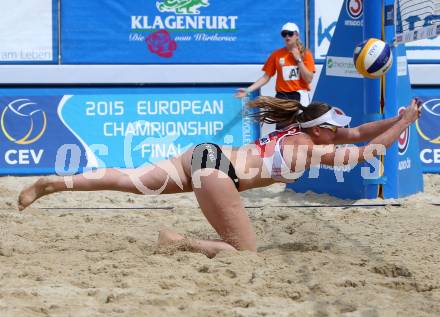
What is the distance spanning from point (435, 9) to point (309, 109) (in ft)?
10.5

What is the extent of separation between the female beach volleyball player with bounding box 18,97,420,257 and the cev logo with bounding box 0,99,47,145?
16.2 ft

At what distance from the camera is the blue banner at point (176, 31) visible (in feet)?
33.1

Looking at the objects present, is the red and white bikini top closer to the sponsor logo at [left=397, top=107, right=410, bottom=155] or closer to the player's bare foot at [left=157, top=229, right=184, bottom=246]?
the player's bare foot at [left=157, top=229, right=184, bottom=246]

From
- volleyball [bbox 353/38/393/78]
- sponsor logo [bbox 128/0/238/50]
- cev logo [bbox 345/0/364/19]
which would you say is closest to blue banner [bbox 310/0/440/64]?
sponsor logo [bbox 128/0/238/50]

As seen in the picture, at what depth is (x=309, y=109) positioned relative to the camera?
16.8ft

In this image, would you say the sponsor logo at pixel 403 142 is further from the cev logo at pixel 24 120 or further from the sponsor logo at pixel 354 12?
the cev logo at pixel 24 120

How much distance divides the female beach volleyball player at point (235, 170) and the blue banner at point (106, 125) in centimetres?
491

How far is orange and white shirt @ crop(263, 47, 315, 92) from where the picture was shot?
9.39 meters

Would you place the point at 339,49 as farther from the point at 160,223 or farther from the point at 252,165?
the point at 252,165

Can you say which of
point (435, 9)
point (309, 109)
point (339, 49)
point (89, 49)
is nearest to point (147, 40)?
point (89, 49)

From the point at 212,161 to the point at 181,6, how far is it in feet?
18.2

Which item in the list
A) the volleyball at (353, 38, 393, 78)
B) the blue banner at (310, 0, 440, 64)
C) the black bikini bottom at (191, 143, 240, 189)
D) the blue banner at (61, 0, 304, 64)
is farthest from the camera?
the blue banner at (310, 0, 440, 64)

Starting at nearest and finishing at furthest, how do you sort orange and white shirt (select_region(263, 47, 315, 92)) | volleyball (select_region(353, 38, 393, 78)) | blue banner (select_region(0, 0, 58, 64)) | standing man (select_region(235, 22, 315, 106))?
1. volleyball (select_region(353, 38, 393, 78))
2. standing man (select_region(235, 22, 315, 106))
3. orange and white shirt (select_region(263, 47, 315, 92))
4. blue banner (select_region(0, 0, 58, 64))

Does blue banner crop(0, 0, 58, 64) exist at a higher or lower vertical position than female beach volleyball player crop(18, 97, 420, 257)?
higher
